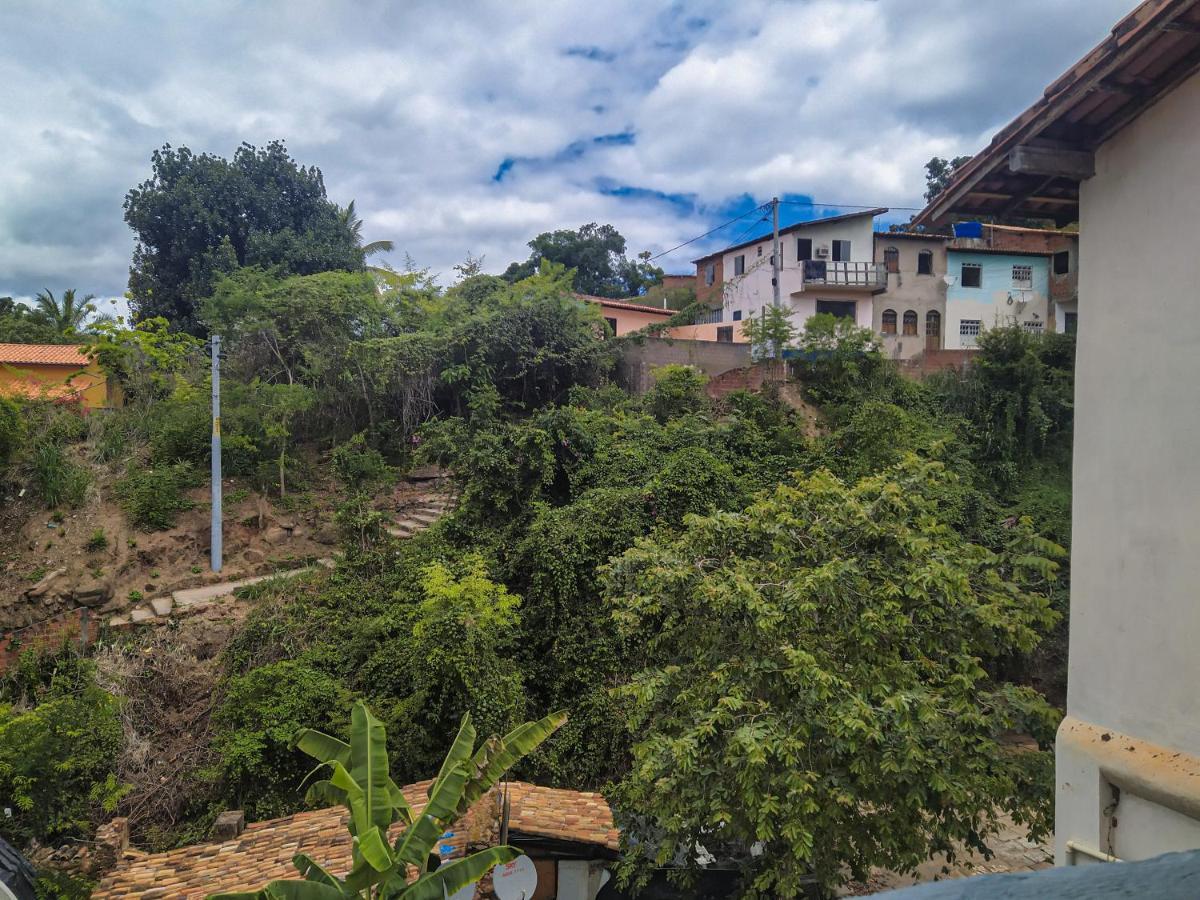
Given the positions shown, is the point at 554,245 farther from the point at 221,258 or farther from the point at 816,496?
the point at 816,496

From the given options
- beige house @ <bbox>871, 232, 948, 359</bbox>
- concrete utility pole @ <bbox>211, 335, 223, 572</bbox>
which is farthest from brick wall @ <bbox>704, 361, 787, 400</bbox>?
concrete utility pole @ <bbox>211, 335, 223, 572</bbox>

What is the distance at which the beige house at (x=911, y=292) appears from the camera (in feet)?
86.3

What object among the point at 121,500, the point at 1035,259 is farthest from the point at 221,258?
the point at 1035,259

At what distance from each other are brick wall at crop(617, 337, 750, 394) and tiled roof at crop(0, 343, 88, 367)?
12.7 metres

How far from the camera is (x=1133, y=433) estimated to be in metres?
3.81

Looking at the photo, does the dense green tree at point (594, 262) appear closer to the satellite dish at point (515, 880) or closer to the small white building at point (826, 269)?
the small white building at point (826, 269)

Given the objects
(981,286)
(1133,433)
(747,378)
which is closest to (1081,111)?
(1133,433)

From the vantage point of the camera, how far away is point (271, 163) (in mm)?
26016

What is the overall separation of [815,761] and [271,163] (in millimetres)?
26973

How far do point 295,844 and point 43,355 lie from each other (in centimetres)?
1518

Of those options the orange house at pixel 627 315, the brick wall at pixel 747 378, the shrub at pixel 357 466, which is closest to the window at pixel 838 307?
the orange house at pixel 627 315

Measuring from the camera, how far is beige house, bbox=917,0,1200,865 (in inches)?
139

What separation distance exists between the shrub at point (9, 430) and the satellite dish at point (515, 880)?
1266cm

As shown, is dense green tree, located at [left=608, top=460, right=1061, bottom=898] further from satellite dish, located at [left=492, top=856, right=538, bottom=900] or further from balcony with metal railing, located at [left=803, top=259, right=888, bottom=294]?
balcony with metal railing, located at [left=803, top=259, right=888, bottom=294]
